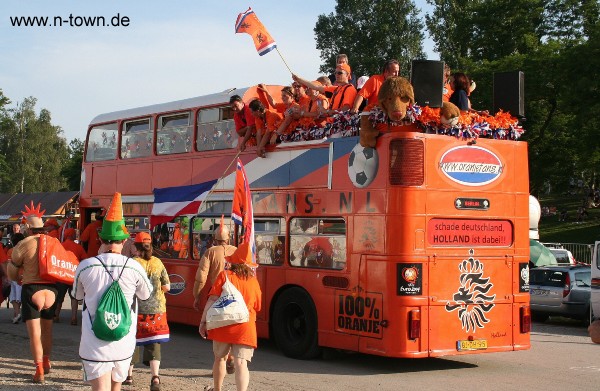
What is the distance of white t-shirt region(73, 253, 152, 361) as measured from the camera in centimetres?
725

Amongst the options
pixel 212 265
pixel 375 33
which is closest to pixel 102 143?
pixel 212 265

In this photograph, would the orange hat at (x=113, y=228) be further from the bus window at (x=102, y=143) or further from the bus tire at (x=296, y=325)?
the bus window at (x=102, y=143)

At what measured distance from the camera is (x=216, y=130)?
49.5ft

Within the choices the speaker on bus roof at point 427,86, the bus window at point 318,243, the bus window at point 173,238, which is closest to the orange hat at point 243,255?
the bus window at point 318,243

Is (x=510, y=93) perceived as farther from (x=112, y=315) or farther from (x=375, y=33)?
(x=375, y=33)

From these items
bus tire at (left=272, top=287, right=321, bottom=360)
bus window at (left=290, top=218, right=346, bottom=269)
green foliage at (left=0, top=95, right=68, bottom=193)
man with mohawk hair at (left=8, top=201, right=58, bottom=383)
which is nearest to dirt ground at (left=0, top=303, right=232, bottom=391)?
man with mohawk hair at (left=8, top=201, right=58, bottom=383)

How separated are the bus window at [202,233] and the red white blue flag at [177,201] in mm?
227

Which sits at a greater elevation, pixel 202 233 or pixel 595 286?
pixel 202 233

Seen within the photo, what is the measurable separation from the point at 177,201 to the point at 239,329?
719 cm

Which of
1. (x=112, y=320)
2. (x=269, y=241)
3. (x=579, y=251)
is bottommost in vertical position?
(x=112, y=320)

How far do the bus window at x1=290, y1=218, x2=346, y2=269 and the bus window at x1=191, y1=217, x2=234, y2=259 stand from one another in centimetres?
222

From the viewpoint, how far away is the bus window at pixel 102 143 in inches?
704

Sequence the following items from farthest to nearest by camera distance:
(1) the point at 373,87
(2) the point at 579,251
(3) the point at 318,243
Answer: (2) the point at 579,251 → (3) the point at 318,243 → (1) the point at 373,87

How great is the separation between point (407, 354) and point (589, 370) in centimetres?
307
